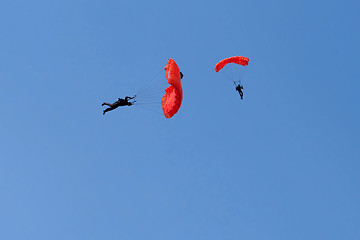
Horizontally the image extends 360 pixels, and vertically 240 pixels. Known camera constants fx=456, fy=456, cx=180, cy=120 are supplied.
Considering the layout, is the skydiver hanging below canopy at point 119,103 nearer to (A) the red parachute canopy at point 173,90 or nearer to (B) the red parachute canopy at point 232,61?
(A) the red parachute canopy at point 173,90

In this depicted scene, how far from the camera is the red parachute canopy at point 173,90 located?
32469mm

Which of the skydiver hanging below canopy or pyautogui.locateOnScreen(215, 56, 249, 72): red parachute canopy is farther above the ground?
pyautogui.locateOnScreen(215, 56, 249, 72): red parachute canopy

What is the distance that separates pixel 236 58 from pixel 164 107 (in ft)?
43.2

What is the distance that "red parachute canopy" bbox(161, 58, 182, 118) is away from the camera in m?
32.5

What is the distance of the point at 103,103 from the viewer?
119ft

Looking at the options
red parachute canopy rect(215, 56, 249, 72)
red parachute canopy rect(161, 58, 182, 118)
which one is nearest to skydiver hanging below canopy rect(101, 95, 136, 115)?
red parachute canopy rect(161, 58, 182, 118)

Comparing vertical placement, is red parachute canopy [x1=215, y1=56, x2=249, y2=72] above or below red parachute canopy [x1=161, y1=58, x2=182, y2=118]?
above

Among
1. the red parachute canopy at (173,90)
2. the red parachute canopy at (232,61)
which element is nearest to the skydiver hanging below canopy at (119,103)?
the red parachute canopy at (173,90)

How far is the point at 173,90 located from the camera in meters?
32.9

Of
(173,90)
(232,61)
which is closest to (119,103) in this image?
(173,90)

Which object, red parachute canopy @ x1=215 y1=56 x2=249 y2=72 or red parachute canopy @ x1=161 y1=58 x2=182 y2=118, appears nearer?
red parachute canopy @ x1=161 y1=58 x2=182 y2=118

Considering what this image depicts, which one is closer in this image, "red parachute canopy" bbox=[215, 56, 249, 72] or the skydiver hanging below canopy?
the skydiver hanging below canopy

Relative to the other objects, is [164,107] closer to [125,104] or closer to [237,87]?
[125,104]

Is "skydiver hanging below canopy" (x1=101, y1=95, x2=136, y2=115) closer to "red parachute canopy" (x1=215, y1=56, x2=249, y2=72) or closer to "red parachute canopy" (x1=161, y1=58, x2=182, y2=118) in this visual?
"red parachute canopy" (x1=161, y1=58, x2=182, y2=118)
